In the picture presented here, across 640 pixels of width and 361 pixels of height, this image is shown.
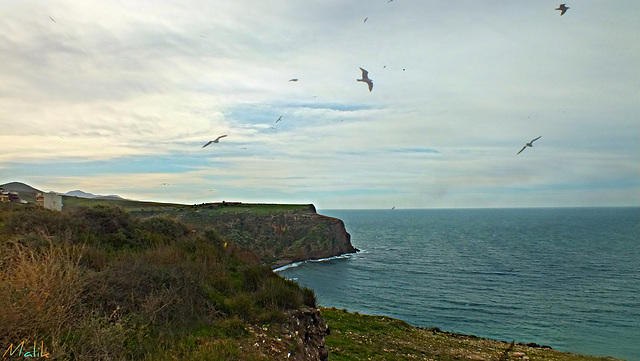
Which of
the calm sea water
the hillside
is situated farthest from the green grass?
the hillside

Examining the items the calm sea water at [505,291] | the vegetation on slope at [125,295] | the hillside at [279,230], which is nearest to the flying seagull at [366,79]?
the vegetation on slope at [125,295]

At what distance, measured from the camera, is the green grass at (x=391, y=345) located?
634 inches

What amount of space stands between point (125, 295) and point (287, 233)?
7540 centimetres

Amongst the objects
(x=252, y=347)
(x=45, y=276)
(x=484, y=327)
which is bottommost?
(x=484, y=327)

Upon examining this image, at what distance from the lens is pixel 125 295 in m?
8.40

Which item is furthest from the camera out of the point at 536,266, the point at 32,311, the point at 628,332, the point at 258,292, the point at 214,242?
the point at 536,266

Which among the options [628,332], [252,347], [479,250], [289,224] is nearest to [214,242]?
[252,347]

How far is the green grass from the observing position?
1611 cm

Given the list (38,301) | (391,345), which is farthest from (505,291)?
(38,301)

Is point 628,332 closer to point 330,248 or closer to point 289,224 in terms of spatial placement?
point 330,248

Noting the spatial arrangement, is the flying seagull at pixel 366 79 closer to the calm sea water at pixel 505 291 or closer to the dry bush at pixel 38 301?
the dry bush at pixel 38 301

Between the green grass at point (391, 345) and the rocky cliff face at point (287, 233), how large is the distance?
49109 millimetres

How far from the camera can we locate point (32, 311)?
6.20 m

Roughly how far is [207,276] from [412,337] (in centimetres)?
1580
